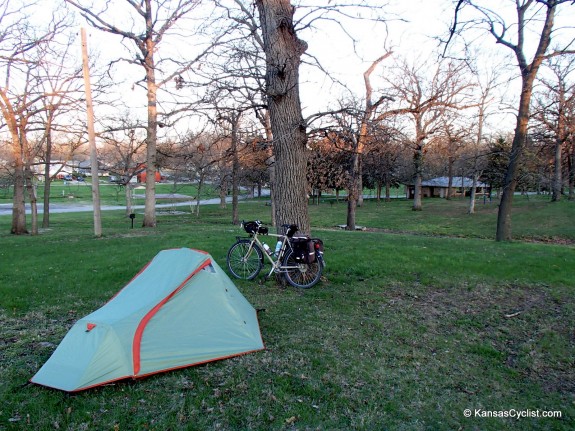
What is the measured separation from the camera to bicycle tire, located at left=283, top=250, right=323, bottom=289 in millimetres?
6648

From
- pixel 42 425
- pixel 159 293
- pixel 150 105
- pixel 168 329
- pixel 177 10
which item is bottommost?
pixel 42 425

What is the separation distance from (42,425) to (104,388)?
56 cm

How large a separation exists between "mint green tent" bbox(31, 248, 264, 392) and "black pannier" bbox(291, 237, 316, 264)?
1.74m

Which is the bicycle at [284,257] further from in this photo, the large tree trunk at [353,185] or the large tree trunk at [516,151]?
the large tree trunk at [353,185]

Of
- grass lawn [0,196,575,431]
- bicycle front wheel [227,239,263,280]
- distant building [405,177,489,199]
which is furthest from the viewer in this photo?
distant building [405,177,489,199]

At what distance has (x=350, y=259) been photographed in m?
8.55

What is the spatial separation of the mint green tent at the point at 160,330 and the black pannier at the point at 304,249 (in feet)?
5.69

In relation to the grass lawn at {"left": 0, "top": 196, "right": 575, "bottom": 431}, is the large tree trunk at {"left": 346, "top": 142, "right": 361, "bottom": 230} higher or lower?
higher

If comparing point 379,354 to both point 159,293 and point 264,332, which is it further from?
point 159,293

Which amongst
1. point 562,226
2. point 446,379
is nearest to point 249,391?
point 446,379

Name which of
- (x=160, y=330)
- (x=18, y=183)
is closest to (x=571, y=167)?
(x=160, y=330)

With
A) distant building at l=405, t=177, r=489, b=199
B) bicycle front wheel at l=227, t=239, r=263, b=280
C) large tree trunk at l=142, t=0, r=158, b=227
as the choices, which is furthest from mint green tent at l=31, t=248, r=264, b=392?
distant building at l=405, t=177, r=489, b=199

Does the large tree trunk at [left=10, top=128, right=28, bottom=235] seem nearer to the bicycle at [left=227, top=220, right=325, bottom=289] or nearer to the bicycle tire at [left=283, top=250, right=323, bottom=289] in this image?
the bicycle at [left=227, top=220, right=325, bottom=289]

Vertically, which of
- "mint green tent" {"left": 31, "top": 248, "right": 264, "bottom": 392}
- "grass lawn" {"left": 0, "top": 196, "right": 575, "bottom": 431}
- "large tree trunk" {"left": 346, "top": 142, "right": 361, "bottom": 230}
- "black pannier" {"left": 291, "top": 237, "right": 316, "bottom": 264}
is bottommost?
"grass lawn" {"left": 0, "top": 196, "right": 575, "bottom": 431}
